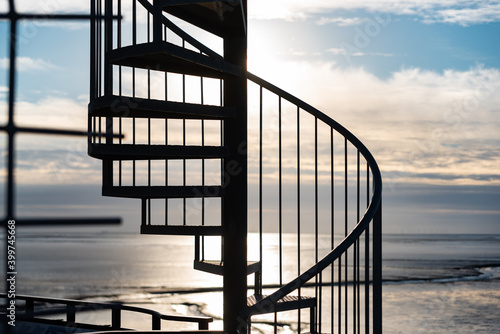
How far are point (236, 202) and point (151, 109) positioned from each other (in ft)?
3.21

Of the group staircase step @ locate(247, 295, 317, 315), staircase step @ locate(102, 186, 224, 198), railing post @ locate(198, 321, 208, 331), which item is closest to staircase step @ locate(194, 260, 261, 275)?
staircase step @ locate(247, 295, 317, 315)

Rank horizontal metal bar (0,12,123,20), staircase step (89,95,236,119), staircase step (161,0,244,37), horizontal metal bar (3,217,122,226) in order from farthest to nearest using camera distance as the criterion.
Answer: staircase step (161,0,244,37)
staircase step (89,95,236,119)
horizontal metal bar (0,12,123,20)
horizontal metal bar (3,217,122,226)

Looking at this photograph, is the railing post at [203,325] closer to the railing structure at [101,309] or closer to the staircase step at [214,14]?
the railing structure at [101,309]

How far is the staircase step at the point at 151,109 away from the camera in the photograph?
392 cm

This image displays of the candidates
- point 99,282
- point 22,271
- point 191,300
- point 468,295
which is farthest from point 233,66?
point 22,271

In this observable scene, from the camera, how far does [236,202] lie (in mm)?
4484

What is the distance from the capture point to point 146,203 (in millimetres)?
4820

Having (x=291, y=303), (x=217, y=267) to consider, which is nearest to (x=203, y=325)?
(x=217, y=267)

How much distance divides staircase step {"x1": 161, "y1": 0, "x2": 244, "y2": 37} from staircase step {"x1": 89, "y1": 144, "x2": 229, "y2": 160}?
3.09ft

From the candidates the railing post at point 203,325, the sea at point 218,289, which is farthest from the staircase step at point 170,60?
the sea at point 218,289

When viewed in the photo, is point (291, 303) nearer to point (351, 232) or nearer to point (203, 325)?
point (351, 232)

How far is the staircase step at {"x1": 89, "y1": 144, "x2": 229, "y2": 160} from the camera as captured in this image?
415 cm

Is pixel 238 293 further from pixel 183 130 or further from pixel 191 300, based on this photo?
pixel 191 300

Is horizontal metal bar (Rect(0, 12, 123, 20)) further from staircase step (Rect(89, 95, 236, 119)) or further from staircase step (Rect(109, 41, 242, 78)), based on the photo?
staircase step (Rect(89, 95, 236, 119))
